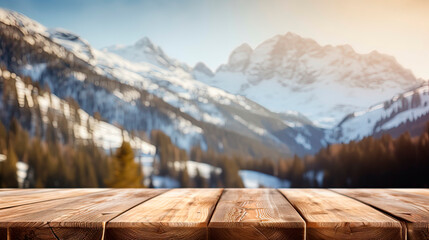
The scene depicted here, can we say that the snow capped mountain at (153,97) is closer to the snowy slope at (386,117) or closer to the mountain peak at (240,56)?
the snowy slope at (386,117)

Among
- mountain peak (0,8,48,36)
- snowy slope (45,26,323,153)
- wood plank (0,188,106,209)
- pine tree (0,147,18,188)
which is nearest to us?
wood plank (0,188,106,209)

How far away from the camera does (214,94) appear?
12.4 metres

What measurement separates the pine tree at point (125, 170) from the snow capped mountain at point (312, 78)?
3389 millimetres

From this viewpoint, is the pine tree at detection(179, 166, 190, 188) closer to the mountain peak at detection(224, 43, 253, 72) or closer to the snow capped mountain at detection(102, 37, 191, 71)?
the snow capped mountain at detection(102, 37, 191, 71)

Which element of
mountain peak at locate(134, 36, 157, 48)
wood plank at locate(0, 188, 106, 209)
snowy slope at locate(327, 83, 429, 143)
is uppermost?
mountain peak at locate(134, 36, 157, 48)

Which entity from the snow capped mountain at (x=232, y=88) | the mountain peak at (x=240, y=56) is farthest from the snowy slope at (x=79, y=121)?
the mountain peak at (x=240, y=56)

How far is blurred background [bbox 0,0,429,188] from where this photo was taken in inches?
320

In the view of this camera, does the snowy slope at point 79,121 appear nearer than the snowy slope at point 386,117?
No

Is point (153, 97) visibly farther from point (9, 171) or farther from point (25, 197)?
point (25, 197)

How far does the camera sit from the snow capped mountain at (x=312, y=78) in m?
8.62

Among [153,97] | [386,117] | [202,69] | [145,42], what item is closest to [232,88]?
[202,69]

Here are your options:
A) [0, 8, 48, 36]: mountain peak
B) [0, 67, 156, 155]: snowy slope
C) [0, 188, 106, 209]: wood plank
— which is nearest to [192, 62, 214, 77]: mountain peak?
[0, 67, 156, 155]: snowy slope

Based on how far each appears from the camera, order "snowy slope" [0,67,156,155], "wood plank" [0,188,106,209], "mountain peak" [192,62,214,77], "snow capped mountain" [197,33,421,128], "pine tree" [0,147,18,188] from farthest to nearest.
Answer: "snowy slope" [0,67,156,155] < "pine tree" [0,147,18,188] < "mountain peak" [192,62,214,77] < "snow capped mountain" [197,33,421,128] < "wood plank" [0,188,106,209]

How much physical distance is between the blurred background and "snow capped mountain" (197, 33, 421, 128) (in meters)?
0.06
